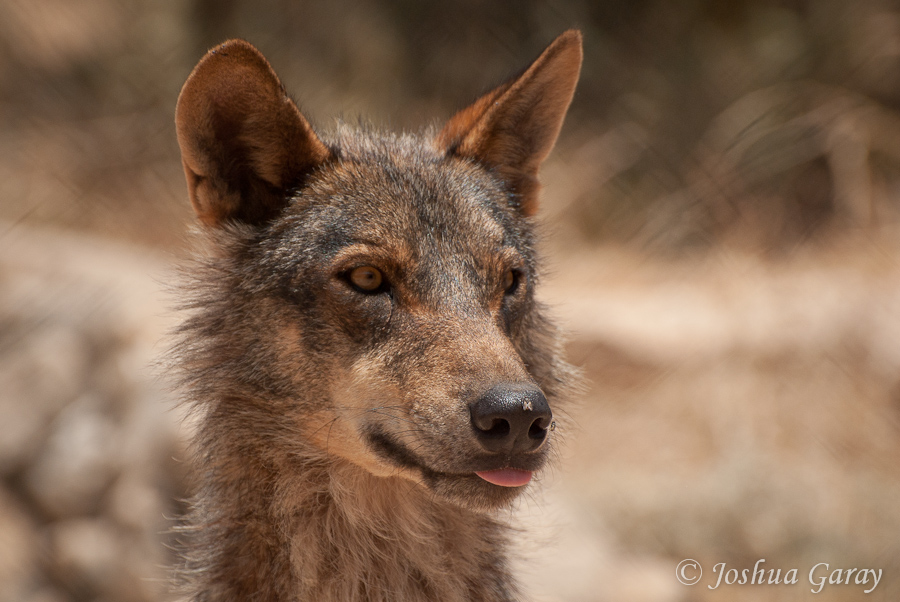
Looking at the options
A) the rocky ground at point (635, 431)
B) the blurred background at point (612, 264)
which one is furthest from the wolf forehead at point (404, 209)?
the blurred background at point (612, 264)

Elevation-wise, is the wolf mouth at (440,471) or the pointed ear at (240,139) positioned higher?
the pointed ear at (240,139)

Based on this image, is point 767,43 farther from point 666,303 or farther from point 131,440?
point 131,440

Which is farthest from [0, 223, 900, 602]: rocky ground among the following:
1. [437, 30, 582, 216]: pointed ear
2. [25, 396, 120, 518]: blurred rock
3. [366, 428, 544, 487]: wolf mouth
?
[366, 428, 544, 487]: wolf mouth

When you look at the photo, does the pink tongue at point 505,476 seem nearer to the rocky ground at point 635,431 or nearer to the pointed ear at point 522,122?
the pointed ear at point 522,122

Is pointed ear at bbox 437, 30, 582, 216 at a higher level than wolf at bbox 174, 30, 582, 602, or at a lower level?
higher

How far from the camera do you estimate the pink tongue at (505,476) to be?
272 centimetres

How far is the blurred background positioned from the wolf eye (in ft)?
8.70

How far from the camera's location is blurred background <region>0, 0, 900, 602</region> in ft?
21.3

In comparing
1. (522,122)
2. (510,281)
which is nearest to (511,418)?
(510,281)

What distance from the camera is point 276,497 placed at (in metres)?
3.21

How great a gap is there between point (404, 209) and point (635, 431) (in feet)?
18.5

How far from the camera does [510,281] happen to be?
341 cm

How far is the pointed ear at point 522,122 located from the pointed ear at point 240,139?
0.74 metres

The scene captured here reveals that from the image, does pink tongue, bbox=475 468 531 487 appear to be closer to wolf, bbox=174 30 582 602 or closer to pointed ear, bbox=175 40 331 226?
wolf, bbox=174 30 582 602
